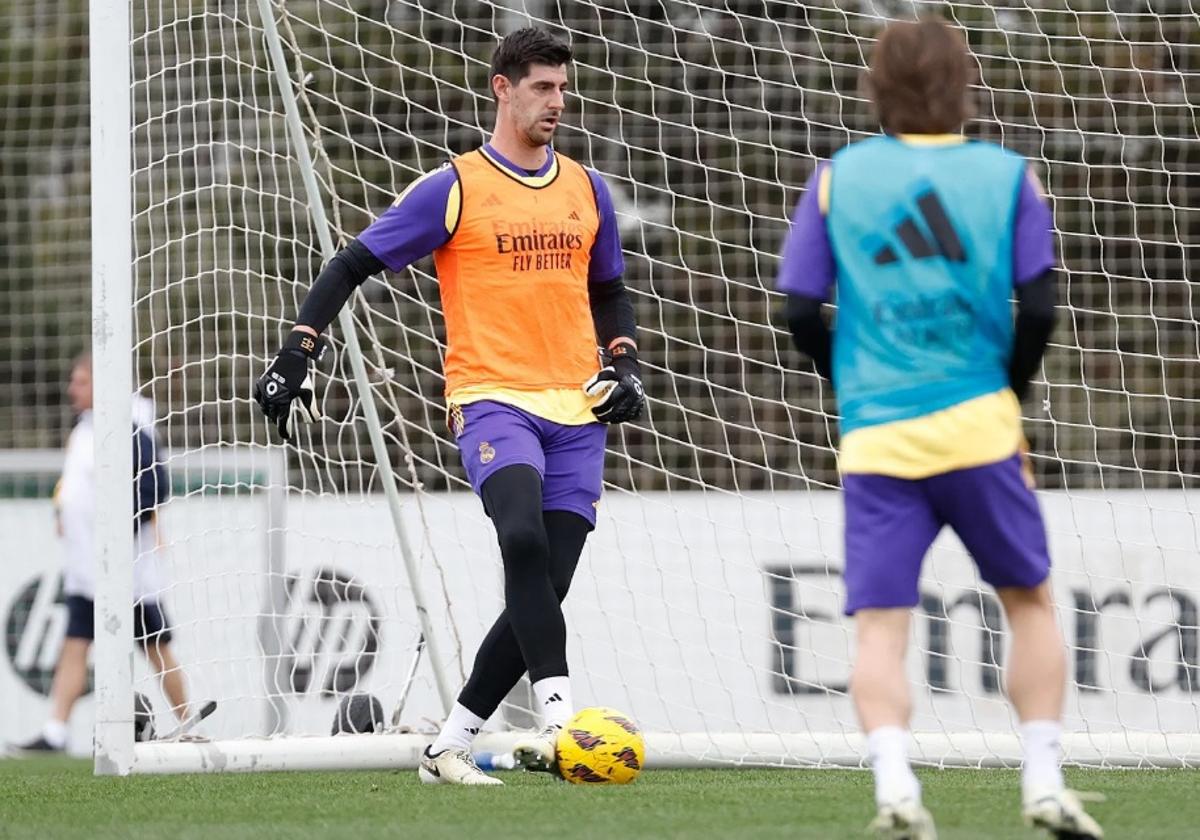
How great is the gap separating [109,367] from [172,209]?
4695 mm

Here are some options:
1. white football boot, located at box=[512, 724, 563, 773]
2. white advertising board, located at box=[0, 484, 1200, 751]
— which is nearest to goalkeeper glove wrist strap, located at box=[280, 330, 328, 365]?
Answer: white football boot, located at box=[512, 724, 563, 773]

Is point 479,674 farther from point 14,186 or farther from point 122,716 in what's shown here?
point 14,186

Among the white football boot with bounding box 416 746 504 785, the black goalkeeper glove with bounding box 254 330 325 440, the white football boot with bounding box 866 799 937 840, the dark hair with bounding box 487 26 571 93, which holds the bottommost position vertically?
the white football boot with bounding box 416 746 504 785

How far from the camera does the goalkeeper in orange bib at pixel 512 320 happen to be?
5316 millimetres

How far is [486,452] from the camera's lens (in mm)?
5273

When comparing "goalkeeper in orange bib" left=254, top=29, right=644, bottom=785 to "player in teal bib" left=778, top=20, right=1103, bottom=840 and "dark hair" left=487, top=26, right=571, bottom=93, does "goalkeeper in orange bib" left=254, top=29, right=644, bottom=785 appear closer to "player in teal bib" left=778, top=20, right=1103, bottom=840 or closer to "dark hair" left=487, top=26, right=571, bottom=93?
"dark hair" left=487, top=26, right=571, bottom=93

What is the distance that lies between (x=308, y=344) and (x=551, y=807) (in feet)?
4.71

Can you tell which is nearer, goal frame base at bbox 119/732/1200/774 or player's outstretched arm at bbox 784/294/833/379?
player's outstretched arm at bbox 784/294/833/379

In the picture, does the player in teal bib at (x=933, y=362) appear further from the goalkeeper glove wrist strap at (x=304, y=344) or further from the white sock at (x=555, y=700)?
the goalkeeper glove wrist strap at (x=304, y=344)

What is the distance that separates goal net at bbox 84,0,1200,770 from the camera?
23.1 ft

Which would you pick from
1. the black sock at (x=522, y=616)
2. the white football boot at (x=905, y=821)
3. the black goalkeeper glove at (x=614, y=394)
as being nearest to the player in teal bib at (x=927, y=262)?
the white football boot at (x=905, y=821)

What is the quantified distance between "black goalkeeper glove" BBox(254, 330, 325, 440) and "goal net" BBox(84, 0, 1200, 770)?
3.83ft

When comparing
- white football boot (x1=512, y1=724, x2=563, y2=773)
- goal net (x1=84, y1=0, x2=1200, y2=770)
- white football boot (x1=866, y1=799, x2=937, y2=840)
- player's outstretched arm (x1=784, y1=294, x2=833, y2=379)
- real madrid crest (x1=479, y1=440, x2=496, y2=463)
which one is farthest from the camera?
goal net (x1=84, y1=0, x2=1200, y2=770)

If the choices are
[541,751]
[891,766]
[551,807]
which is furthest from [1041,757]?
[541,751]
